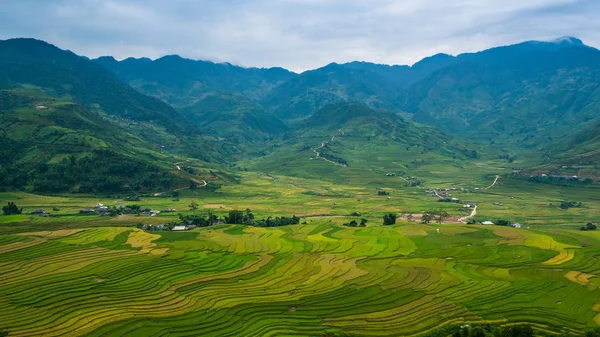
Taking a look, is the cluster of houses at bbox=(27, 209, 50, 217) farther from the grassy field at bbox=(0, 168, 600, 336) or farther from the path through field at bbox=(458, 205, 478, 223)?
the path through field at bbox=(458, 205, 478, 223)

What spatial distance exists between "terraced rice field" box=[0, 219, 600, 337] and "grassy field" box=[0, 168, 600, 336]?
0.77 feet

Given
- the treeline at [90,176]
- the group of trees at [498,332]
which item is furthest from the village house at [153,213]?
the group of trees at [498,332]

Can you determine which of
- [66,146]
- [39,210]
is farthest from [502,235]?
[66,146]

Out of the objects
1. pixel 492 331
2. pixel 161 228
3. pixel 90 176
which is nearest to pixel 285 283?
pixel 492 331

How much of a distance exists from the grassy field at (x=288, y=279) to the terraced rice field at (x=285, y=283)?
234mm

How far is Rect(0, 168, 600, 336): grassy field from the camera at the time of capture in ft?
177

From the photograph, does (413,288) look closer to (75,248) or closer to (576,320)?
(576,320)

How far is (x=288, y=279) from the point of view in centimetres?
6919

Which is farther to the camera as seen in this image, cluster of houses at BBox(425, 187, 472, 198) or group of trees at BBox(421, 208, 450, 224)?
cluster of houses at BBox(425, 187, 472, 198)

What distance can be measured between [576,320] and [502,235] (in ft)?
151

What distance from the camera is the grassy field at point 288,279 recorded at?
54062 millimetres

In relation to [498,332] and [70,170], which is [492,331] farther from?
[70,170]

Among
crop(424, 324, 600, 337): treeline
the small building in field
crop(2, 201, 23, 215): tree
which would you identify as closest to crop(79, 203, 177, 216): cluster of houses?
crop(2, 201, 23, 215): tree

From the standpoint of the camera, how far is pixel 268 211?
144 metres
